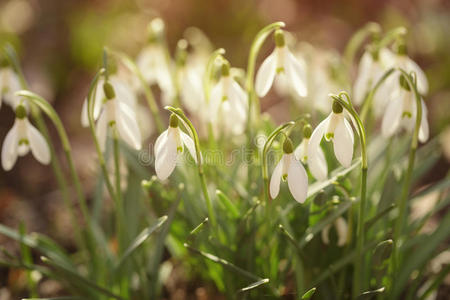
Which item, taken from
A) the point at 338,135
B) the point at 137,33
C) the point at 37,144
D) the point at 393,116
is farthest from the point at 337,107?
the point at 137,33

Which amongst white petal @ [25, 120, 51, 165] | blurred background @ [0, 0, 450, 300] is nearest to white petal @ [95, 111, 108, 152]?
white petal @ [25, 120, 51, 165]

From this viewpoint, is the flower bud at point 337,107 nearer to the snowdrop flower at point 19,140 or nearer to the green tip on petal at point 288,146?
the green tip on petal at point 288,146

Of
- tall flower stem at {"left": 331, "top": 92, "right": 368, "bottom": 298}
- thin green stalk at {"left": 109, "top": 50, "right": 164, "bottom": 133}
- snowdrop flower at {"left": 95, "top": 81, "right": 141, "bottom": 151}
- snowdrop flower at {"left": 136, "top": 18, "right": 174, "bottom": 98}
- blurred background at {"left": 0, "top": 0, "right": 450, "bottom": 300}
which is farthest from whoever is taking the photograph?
blurred background at {"left": 0, "top": 0, "right": 450, "bottom": 300}

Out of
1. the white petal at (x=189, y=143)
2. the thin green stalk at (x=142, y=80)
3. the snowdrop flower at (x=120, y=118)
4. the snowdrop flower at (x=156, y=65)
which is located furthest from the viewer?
the snowdrop flower at (x=156, y=65)

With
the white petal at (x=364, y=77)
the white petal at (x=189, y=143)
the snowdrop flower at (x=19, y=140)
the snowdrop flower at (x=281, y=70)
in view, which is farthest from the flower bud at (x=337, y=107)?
the snowdrop flower at (x=19, y=140)

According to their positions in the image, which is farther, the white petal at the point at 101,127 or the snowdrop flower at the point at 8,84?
the snowdrop flower at the point at 8,84

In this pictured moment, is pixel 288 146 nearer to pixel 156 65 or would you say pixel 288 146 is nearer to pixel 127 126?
pixel 127 126

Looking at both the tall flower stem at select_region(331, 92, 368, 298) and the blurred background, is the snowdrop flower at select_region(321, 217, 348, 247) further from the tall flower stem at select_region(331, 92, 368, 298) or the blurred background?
the blurred background
